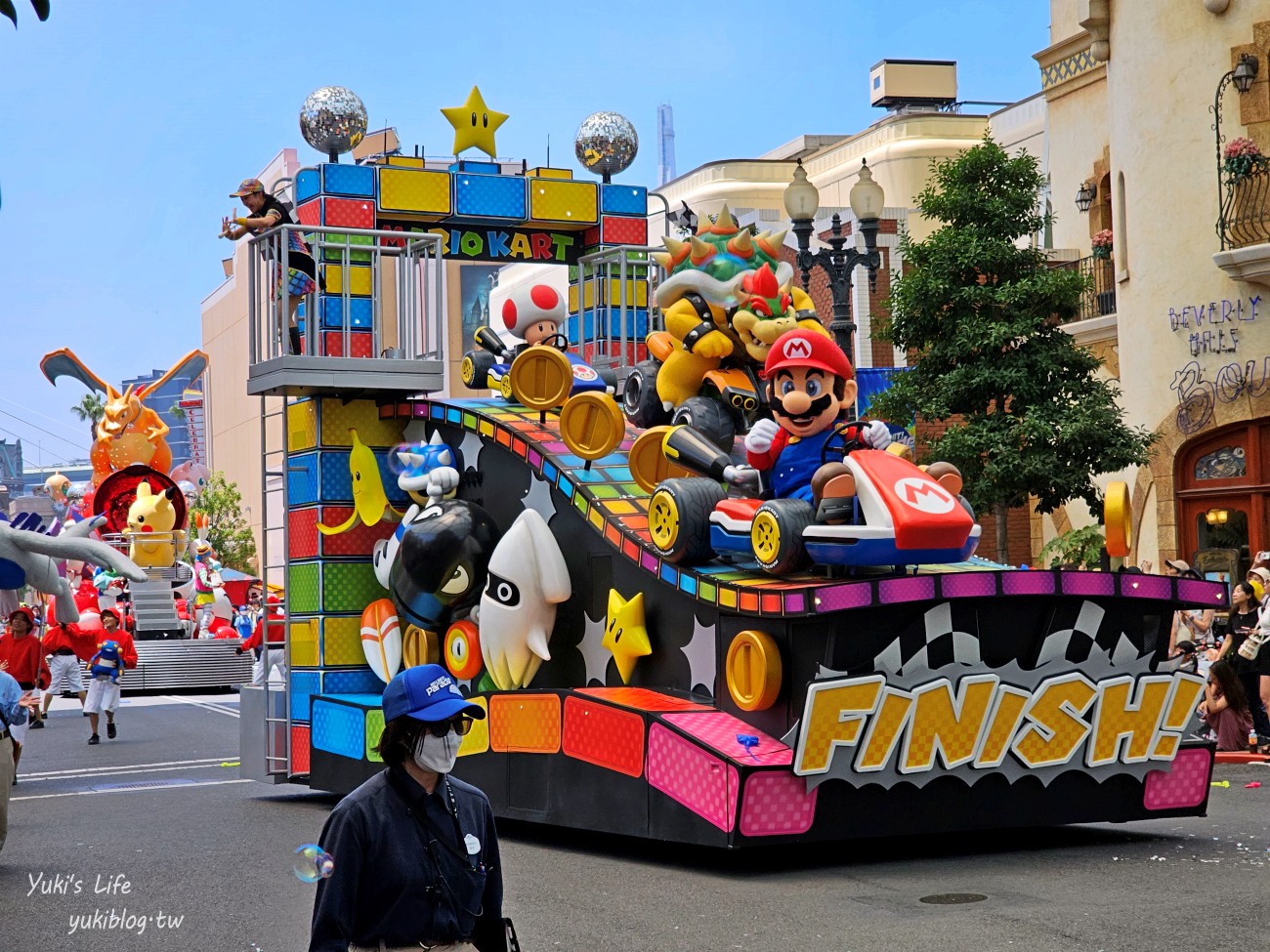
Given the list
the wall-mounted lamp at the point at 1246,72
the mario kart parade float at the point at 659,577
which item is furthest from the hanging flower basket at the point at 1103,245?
the mario kart parade float at the point at 659,577

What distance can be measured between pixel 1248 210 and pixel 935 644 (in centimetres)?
1439

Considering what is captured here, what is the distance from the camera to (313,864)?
187 inches

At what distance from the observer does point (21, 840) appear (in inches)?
524

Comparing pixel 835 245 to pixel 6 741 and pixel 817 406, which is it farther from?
pixel 6 741

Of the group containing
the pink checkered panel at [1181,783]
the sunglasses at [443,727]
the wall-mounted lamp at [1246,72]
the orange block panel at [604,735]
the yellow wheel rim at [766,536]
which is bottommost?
the pink checkered panel at [1181,783]

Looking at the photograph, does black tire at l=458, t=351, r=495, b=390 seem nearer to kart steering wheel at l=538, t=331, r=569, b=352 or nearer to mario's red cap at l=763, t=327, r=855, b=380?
kart steering wheel at l=538, t=331, r=569, b=352

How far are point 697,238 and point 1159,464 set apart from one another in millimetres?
13749

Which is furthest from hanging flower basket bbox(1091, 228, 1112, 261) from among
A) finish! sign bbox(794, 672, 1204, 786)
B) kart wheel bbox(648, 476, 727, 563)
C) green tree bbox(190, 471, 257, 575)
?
green tree bbox(190, 471, 257, 575)

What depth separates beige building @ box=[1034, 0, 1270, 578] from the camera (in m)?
23.2

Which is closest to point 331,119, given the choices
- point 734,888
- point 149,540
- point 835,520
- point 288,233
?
point 288,233

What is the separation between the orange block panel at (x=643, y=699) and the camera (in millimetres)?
11180

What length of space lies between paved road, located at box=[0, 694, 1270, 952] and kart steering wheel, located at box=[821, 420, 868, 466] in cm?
252

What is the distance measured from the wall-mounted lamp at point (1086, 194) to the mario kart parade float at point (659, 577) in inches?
697

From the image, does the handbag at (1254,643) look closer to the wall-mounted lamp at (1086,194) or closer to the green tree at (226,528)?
the wall-mounted lamp at (1086,194)
